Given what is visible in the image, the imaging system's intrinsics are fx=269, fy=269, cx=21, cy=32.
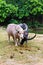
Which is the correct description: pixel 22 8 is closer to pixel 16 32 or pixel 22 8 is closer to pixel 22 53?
pixel 16 32

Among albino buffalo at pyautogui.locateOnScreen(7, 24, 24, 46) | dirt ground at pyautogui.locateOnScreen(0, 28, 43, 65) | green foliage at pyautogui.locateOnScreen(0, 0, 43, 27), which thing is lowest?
green foliage at pyautogui.locateOnScreen(0, 0, 43, 27)

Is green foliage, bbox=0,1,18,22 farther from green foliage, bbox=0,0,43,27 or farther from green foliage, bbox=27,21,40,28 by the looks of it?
green foliage, bbox=27,21,40,28

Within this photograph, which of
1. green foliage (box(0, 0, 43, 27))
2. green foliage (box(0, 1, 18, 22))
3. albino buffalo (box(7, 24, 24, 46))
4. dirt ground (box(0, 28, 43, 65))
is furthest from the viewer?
green foliage (box(0, 0, 43, 27))

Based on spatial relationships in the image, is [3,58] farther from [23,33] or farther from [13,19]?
[13,19]

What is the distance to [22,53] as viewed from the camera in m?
9.12

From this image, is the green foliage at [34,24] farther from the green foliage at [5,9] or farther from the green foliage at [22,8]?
the green foliage at [5,9]

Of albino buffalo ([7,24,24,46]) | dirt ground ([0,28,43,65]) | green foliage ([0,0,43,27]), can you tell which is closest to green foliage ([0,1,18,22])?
green foliage ([0,0,43,27])

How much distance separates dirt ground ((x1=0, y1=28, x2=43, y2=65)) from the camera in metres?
8.22

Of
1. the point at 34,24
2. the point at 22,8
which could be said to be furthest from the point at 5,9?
the point at 34,24

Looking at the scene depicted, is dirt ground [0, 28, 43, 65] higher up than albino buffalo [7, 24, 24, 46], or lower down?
lower down

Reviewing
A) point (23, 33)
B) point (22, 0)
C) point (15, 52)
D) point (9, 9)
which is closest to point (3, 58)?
point (15, 52)

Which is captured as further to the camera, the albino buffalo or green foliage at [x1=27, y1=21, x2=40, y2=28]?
green foliage at [x1=27, y1=21, x2=40, y2=28]

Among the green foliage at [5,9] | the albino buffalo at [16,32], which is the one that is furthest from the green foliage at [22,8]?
the albino buffalo at [16,32]

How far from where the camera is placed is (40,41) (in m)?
11.4
